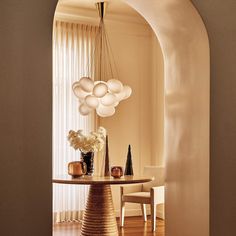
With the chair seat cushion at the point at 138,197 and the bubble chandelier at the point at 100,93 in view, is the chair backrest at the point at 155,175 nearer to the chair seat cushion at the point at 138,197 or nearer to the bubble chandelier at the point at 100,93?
the chair seat cushion at the point at 138,197

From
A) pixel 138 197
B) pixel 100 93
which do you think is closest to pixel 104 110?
pixel 100 93

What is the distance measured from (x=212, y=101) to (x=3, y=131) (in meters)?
1.35

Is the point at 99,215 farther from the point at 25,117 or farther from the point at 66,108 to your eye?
the point at 25,117

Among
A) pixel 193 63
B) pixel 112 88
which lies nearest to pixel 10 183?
pixel 193 63

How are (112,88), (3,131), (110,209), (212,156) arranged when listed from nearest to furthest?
(3,131) → (212,156) → (110,209) → (112,88)

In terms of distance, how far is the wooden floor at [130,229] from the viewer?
5719mm

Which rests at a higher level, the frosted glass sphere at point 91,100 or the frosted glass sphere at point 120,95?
the frosted glass sphere at point 120,95

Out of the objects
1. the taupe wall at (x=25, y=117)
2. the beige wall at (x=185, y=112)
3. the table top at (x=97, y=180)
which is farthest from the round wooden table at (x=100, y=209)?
the taupe wall at (x=25, y=117)

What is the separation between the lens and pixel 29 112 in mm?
2324

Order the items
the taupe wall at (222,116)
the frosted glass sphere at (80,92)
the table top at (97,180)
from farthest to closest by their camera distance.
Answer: the frosted glass sphere at (80,92), the table top at (97,180), the taupe wall at (222,116)

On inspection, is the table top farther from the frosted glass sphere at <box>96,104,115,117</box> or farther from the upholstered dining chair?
the upholstered dining chair

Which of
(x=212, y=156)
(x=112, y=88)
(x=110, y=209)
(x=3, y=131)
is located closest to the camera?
(x=3, y=131)

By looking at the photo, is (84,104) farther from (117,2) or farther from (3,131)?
(3,131)

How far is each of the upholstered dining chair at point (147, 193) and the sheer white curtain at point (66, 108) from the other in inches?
27.3
